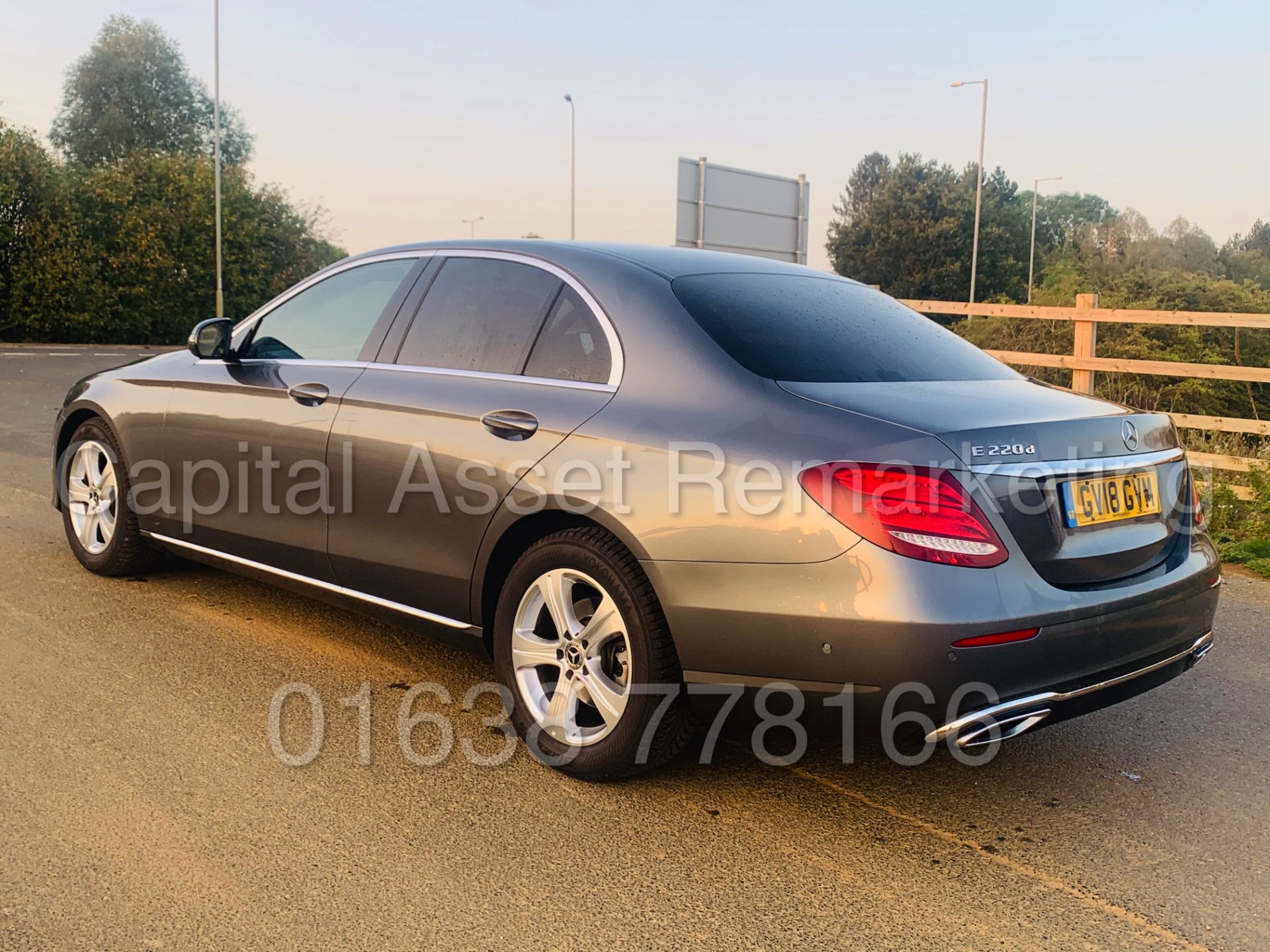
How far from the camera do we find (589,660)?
11.2 ft

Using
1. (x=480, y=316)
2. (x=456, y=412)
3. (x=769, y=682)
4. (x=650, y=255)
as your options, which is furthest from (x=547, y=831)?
(x=650, y=255)

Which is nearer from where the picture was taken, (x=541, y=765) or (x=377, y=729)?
(x=541, y=765)

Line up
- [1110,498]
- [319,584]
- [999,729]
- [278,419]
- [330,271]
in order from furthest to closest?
[330,271]
[278,419]
[319,584]
[1110,498]
[999,729]

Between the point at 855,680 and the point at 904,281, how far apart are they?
60.5 metres

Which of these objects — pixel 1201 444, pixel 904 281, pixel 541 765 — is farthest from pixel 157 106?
pixel 541 765

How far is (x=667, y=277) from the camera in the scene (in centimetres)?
371

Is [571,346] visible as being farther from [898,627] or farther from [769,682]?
[898,627]

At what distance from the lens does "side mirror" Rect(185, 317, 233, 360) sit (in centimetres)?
486

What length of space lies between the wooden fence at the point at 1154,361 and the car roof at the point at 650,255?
4.03m

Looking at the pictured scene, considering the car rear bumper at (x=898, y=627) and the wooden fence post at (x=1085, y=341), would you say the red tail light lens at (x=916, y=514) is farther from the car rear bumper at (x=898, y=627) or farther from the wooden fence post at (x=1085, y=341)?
the wooden fence post at (x=1085, y=341)

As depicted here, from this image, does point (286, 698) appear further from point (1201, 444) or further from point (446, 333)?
point (1201, 444)

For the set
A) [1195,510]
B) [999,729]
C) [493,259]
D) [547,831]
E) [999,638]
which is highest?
[493,259]

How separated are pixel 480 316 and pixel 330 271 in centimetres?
100

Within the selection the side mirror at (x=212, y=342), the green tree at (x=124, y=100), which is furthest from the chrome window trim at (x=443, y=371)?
the green tree at (x=124, y=100)
